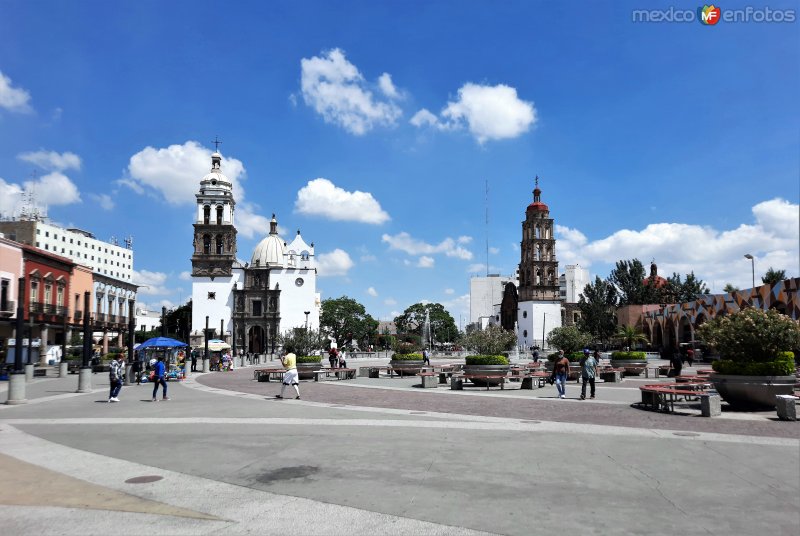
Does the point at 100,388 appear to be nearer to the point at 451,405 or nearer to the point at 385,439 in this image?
the point at 451,405

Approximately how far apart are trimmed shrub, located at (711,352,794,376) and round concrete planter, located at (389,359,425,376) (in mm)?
18240

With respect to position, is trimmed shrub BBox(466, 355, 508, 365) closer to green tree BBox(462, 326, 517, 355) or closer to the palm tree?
green tree BBox(462, 326, 517, 355)

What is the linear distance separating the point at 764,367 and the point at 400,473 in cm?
1187

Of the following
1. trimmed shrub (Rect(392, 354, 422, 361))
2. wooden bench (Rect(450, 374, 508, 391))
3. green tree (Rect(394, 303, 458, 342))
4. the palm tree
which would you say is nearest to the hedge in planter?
wooden bench (Rect(450, 374, 508, 391))

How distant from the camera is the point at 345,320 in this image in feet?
341

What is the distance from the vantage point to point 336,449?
994 cm

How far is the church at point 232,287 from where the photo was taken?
3474 inches

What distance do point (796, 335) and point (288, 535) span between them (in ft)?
50.3

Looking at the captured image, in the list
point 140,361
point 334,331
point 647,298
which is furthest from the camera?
point 334,331

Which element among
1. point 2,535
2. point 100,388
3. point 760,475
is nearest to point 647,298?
point 100,388

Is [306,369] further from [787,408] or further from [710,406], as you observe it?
[787,408]

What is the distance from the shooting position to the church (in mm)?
88250

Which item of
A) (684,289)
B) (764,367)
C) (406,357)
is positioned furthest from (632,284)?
(764,367)

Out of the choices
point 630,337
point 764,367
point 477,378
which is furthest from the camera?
point 630,337
